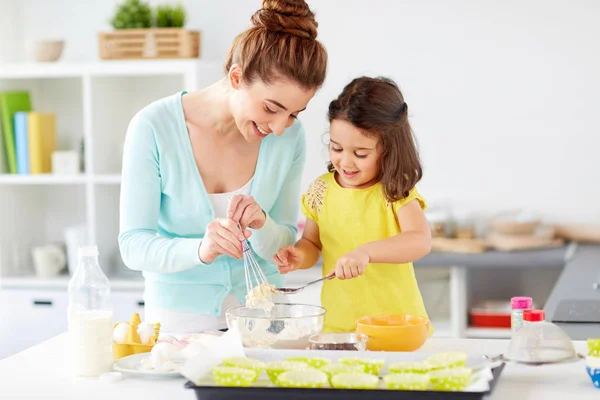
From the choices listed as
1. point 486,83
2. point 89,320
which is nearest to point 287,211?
point 89,320

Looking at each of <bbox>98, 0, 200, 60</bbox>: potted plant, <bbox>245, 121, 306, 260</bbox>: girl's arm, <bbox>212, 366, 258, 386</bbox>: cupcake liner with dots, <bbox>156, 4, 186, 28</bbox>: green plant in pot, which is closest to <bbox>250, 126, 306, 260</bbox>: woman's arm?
<bbox>245, 121, 306, 260</bbox>: girl's arm

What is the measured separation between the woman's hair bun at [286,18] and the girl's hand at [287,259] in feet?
1.55

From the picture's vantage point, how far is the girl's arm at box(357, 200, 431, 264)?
1905mm

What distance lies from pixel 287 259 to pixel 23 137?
2.20m

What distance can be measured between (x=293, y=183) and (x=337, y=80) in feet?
6.05

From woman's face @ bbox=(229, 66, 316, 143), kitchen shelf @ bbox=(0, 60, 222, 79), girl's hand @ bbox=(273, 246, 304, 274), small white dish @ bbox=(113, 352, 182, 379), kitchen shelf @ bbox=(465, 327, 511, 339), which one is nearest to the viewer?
small white dish @ bbox=(113, 352, 182, 379)

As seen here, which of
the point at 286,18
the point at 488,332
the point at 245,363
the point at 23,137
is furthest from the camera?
the point at 23,137

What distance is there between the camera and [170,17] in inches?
149

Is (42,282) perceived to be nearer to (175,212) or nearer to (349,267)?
(175,212)

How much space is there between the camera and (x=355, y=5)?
12.8 ft

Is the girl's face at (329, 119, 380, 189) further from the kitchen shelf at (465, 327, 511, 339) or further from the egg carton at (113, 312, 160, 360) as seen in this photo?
the kitchen shelf at (465, 327, 511, 339)

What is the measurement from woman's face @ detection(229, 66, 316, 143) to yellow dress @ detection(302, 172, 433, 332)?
Result: 280mm

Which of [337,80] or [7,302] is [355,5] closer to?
[337,80]

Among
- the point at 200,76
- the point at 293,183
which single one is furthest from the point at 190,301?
the point at 200,76
